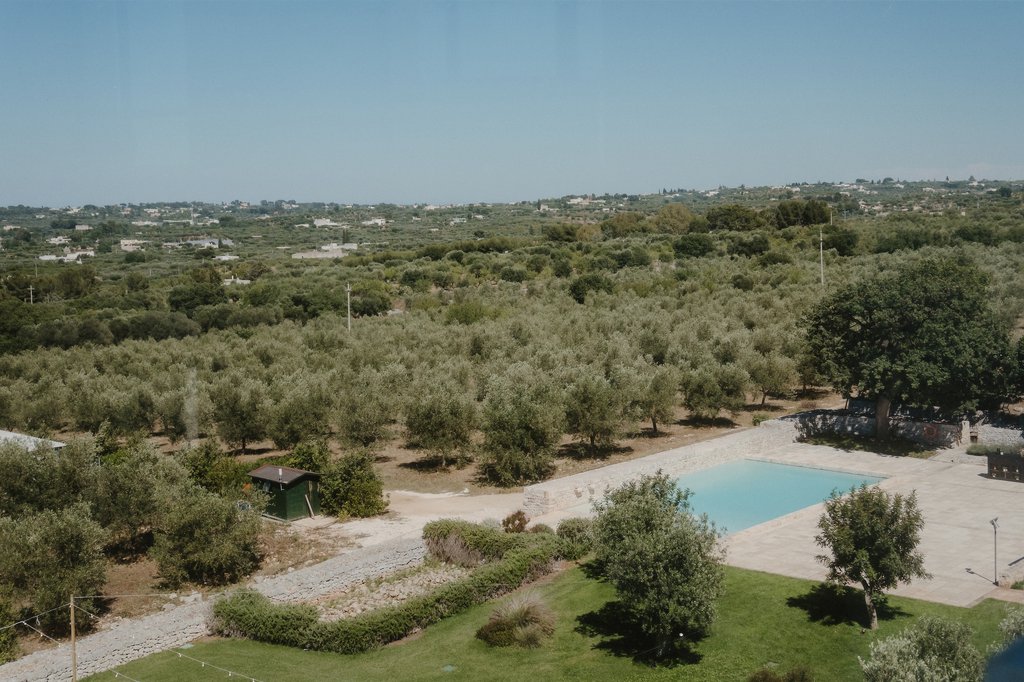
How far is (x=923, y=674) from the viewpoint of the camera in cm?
1151

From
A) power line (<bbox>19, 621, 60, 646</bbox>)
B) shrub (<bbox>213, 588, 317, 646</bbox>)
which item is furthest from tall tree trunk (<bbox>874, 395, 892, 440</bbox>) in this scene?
power line (<bbox>19, 621, 60, 646</bbox>)

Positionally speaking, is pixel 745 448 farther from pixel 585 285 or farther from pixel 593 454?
pixel 585 285

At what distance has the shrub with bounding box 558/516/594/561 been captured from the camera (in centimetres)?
2198

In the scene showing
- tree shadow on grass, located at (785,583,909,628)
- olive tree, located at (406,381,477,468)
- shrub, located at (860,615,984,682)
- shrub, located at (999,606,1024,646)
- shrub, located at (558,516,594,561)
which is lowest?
shrub, located at (558,516,594,561)

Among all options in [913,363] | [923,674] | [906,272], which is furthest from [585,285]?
[923,674]

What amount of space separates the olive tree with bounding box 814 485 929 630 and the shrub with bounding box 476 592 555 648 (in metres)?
5.84

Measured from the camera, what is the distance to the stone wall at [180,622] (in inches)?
634

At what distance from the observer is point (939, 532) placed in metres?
21.7

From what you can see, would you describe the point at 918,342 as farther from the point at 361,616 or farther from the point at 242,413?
the point at 242,413

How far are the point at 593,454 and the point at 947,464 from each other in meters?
11.7

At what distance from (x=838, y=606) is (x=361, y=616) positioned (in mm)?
9731

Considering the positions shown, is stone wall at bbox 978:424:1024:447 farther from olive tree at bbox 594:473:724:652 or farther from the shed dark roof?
the shed dark roof

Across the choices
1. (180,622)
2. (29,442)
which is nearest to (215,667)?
(180,622)

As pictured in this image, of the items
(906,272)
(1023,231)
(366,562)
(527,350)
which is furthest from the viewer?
(1023,231)
